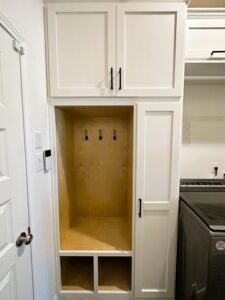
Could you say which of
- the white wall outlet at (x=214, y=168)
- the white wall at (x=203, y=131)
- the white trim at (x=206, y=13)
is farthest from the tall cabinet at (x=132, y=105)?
the white wall outlet at (x=214, y=168)

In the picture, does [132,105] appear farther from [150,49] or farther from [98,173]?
[98,173]

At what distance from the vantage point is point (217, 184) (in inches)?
67.9

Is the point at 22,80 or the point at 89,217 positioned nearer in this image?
the point at 22,80

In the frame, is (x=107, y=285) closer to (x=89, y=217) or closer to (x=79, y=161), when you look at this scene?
(x=89, y=217)

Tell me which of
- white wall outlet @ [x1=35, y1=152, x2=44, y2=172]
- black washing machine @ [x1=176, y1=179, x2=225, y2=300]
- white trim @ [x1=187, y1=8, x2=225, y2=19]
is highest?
white trim @ [x1=187, y1=8, x2=225, y2=19]

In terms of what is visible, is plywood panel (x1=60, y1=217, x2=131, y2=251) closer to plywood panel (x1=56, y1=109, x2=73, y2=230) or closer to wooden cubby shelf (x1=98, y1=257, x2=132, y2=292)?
plywood panel (x1=56, y1=109, x2=73, y2=230)

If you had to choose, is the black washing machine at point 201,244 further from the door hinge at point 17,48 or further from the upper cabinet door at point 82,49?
the door hinge at point 17,48

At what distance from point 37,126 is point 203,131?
159cm

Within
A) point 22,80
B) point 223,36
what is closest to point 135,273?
point 22,80

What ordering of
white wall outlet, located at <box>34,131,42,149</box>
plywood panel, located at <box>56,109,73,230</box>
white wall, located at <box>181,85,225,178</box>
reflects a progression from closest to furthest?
white wall outlet, located at <box>34,131,42,149</box>
plywood panel, located at <box>56,109,73,230</box>
white wall, located at <box>181,85,225,178</box>

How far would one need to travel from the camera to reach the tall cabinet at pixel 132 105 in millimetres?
1211

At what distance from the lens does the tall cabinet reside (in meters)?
1.21

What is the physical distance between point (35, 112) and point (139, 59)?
32.2 inches

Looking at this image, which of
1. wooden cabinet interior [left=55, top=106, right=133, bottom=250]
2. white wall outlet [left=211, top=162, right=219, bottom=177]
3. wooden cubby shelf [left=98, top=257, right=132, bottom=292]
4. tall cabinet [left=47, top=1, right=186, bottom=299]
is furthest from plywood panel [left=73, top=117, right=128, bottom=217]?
white wall outlet [left=211, top=162, right=219, bottom=177]
